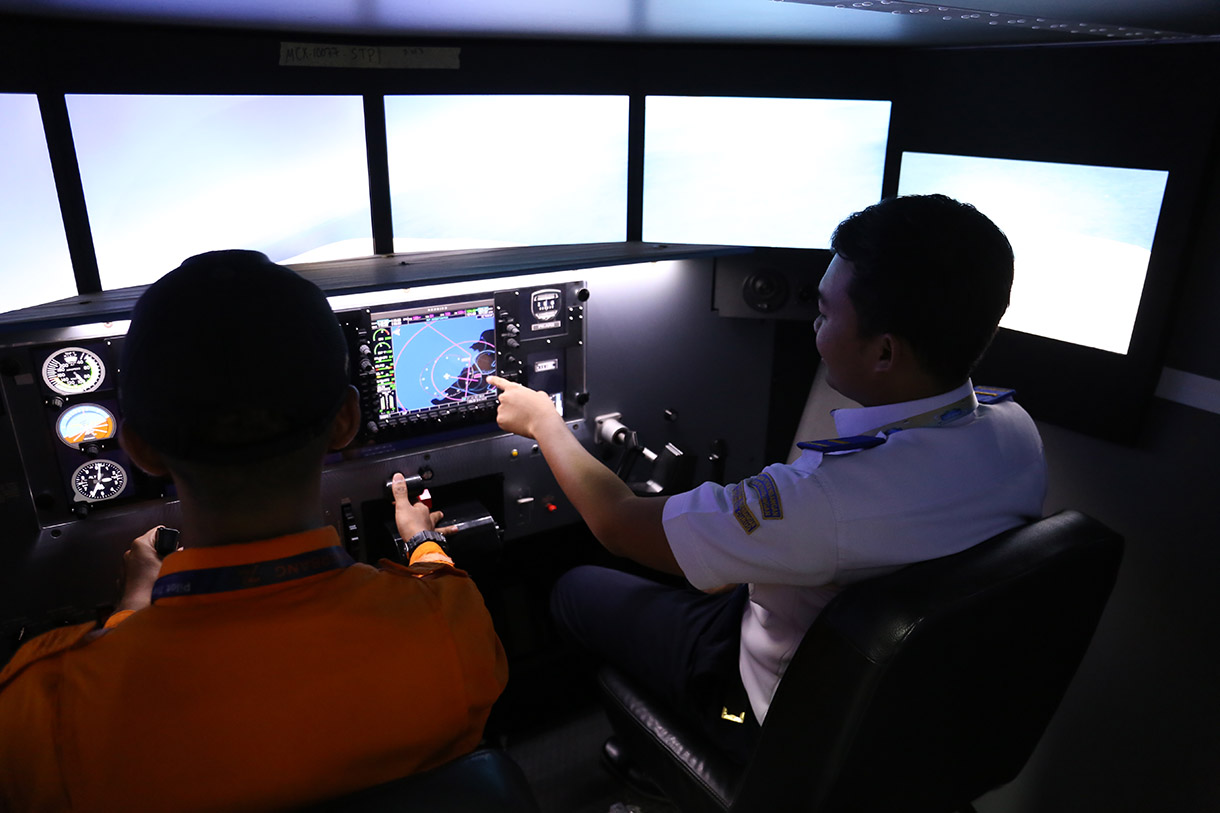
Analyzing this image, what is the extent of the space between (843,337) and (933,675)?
1.75ft

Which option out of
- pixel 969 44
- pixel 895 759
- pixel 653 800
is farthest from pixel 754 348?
pixel 895 759

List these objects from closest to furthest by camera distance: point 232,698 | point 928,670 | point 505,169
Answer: point 232,698 → point 928,670 → point 505,169

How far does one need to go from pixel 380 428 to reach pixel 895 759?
1315 mm

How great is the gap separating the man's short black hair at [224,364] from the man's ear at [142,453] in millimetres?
24

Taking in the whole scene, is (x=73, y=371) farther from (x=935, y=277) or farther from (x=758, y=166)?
(x=758, y=166)

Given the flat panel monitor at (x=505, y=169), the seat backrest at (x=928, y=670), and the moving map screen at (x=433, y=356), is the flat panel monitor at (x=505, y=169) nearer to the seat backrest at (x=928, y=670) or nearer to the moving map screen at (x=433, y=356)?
the moving map screen at (x=433, y=356)

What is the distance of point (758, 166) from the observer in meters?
2.13

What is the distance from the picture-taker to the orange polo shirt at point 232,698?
68cm

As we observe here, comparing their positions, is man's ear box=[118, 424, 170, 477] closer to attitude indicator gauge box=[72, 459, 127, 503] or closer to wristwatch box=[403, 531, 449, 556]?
wristwatch box=[403, 531, 449, 556]

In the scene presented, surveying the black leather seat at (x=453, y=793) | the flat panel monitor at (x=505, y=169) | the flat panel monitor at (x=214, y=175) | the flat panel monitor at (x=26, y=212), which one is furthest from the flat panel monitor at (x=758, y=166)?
the black leather seat at (x=453, y=793)

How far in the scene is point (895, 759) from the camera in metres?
1.04

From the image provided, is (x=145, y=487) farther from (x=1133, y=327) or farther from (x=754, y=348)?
(x=1133, y=327)

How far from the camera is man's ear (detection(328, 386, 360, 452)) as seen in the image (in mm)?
863

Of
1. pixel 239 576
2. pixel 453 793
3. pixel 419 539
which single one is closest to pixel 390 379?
pixel 419 539
